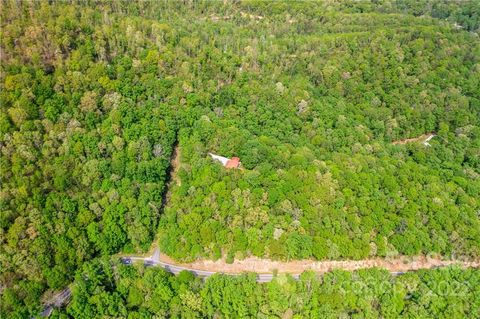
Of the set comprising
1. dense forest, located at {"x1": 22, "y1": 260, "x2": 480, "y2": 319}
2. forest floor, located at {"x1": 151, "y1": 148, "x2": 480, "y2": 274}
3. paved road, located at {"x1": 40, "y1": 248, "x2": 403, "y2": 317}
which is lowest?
paved road, located at {"x1": 40, "y1": 248, "x2": 403, "y2": 317}

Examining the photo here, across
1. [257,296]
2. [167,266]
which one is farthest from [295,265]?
[167,266]

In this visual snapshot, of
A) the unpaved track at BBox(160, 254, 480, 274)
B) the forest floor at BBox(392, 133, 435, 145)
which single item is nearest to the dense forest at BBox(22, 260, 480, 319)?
the unpaved track at BBox(160, 254, 480, 274)

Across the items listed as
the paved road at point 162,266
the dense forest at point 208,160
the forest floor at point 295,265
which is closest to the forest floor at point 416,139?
the dense forest at point 208,160

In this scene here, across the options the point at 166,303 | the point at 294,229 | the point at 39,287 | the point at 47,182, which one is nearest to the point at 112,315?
the point at 166,303

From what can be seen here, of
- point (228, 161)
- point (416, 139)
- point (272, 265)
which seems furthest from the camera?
point (416, 139)

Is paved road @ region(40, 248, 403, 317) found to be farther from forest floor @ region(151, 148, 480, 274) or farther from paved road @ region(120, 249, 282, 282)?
forest floor @ region(151, 148, 480, 274)

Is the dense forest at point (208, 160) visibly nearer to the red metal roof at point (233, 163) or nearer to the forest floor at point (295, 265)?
the forest floor at point (295, 265)

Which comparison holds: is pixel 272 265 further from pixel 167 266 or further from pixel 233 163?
pixel 233 163

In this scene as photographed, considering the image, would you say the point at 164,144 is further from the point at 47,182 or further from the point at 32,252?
the point at 32,252
